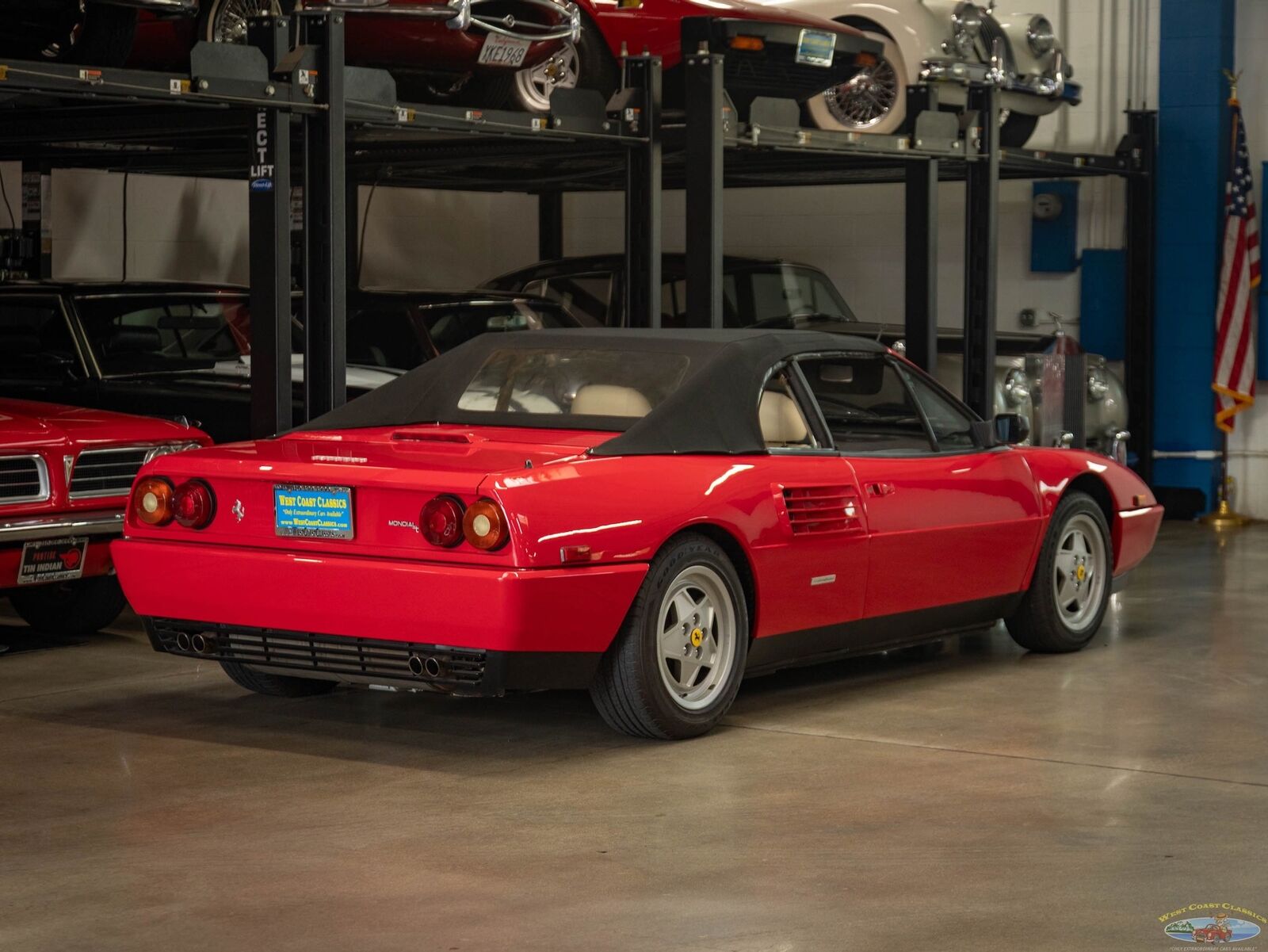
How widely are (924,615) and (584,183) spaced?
7.80 meters

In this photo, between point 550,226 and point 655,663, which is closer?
point 655,663

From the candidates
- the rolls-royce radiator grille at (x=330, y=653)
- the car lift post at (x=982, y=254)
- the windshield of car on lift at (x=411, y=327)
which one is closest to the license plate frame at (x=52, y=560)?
the rolls-royce radiator grille at (x=330, y=653)

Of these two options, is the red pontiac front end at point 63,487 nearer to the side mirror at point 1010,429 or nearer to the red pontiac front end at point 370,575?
the red pontiac front end at point 370,575

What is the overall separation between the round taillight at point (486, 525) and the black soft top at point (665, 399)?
482 mm

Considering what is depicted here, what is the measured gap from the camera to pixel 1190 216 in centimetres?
1404

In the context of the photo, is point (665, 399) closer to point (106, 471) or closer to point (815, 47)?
point (106, 471)

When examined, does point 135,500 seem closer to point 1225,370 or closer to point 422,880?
point 422,880

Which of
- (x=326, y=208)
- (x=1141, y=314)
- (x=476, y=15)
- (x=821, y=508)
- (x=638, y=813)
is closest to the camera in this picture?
(x=638, y=813)

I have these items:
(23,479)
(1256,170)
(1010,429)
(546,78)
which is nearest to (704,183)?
(546,78)

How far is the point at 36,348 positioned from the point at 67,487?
267 cm

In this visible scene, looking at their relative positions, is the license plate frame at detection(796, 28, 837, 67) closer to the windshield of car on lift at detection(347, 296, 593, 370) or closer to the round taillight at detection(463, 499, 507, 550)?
the windshield of car on lift at detection(347, 296, 593, 370)

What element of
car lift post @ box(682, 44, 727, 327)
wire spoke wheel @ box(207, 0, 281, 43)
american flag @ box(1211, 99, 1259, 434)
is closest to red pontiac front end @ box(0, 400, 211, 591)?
wire spoke wheel @ box(207, 0, 281, 43)

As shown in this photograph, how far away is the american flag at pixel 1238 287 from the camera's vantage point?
13602 mm

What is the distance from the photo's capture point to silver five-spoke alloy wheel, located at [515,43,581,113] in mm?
9180
